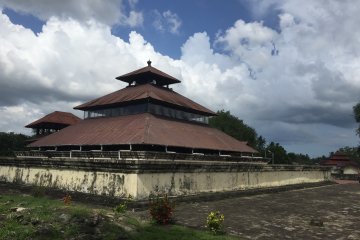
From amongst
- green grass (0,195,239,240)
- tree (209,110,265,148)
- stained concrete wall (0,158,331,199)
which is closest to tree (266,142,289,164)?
tree (209,110,265,148)

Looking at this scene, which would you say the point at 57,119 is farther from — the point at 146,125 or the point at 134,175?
the point at 134,175

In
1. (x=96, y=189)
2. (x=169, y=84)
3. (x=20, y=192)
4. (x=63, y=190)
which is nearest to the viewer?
(x=96, y=189)

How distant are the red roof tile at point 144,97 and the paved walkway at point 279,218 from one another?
1167cm

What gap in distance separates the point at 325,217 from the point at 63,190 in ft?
33.8

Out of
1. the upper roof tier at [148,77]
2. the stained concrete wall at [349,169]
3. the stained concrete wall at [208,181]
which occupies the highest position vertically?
the upper roof tier at [148,77]

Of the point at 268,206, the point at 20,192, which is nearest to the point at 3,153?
the point at 20,192

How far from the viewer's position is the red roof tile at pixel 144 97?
26.6 meters

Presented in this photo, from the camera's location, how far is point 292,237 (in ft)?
31.1

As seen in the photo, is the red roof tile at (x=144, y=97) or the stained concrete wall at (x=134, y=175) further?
the red roof tile at (x=144, y=97)

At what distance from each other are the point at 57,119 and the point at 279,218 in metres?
31.0

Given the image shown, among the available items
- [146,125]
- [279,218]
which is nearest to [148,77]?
[146,125]

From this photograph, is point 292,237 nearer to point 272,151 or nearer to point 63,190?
point 63,190

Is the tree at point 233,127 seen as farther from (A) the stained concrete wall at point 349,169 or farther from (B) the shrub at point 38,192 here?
(B) the shrub at point 38,192

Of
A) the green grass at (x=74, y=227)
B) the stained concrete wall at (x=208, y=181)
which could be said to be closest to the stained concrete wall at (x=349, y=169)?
the stained concrete wall at (x=208, y=181)
